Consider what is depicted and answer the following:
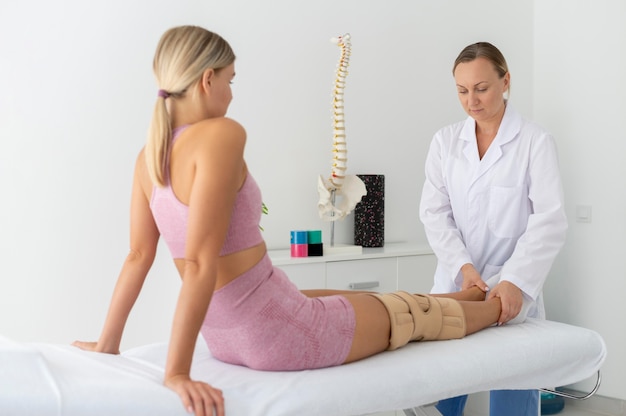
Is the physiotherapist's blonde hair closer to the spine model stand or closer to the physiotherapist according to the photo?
the physiotherapist

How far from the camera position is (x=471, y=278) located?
2338 mm

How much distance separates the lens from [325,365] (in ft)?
5.53

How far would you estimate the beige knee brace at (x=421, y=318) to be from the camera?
1.80m

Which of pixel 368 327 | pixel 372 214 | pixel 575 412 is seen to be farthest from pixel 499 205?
pixel 575 412

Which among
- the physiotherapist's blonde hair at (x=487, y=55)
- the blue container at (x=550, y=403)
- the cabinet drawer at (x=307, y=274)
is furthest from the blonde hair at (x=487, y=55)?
the blue container at (x=550, y=403)

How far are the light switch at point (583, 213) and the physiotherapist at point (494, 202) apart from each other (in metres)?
1.56

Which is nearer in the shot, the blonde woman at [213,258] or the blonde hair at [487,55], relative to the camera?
the blonde woman at [213,258]

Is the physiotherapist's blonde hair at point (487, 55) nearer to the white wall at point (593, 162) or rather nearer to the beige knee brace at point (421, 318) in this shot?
the beige knee brace at point (421, 318)

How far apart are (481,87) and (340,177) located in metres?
1.06

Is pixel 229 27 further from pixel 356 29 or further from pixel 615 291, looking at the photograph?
pixel 615 291

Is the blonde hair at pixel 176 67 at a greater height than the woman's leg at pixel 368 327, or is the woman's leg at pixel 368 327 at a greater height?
the blonde hair at pixel 176 67

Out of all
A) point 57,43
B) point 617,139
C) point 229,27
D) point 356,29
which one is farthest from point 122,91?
point 617,139

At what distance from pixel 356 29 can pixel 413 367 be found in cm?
235

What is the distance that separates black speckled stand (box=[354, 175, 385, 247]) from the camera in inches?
141
